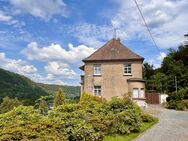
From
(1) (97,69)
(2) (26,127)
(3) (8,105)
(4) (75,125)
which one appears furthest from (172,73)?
(2) (26,127)

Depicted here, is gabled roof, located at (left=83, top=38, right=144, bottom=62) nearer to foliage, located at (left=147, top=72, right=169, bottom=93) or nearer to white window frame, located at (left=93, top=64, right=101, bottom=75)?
white window frame, located at (left=93, top=64, right=101, bottom=75)

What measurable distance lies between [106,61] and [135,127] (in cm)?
2431

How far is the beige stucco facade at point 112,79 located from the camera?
38562 mm

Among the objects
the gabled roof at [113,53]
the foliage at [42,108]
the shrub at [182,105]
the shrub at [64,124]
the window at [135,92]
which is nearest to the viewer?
the shrub at [64,124]

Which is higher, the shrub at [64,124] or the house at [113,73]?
the house at [113,73]

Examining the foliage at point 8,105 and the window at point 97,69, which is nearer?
the foliage at point 8,105

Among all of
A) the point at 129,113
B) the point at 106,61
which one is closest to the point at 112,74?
the point at 106,61

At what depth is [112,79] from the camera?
129ft

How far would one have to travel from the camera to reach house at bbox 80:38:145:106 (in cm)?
3847

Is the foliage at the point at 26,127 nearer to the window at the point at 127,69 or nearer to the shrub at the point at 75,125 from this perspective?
the shrub at the point at 75,125

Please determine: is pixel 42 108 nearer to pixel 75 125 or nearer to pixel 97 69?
pixel 75 125

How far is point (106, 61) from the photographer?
130ft

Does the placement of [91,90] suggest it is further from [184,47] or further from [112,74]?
[184,47]

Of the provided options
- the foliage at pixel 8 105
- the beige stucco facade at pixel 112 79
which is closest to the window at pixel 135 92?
the beige stucco facade at pixel 112 79
